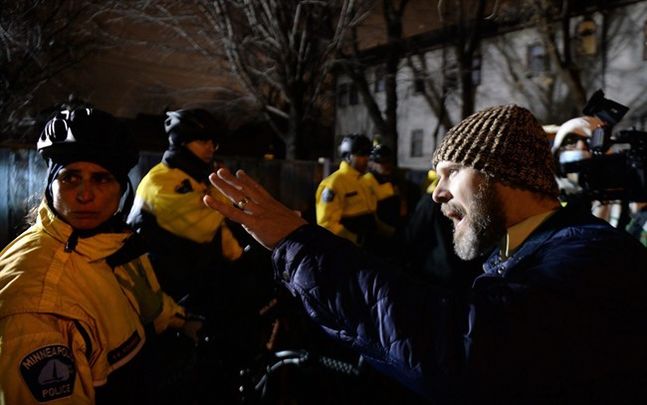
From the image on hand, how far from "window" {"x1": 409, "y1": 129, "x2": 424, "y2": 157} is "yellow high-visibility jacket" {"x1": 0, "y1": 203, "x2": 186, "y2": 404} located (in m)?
27.6

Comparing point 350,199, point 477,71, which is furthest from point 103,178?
point 477,71

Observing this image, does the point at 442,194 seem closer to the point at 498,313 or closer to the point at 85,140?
the point at 498,313

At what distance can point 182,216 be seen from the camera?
382cm

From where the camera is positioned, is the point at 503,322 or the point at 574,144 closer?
the point at 503,322

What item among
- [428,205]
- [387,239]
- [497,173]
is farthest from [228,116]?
[497,173]

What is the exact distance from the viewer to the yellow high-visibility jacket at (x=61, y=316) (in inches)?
60.6

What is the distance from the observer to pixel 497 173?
143 cm

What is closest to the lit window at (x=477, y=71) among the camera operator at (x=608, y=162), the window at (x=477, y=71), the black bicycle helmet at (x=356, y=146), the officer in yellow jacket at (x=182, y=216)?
the window at (x=477, y=71)

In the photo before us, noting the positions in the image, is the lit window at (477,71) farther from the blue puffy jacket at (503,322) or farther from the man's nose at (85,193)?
the blue puffy jacket at (503,322)

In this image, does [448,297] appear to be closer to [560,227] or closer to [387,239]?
[560,227]

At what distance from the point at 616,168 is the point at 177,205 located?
3.36 metres

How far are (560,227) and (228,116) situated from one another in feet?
60.3

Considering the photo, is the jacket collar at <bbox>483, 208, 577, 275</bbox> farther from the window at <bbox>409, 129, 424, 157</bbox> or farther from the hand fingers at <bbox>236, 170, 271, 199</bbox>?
the window at <bbox>409, 129, 424, 157</bbox>

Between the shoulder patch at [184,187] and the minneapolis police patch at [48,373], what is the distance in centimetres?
237
